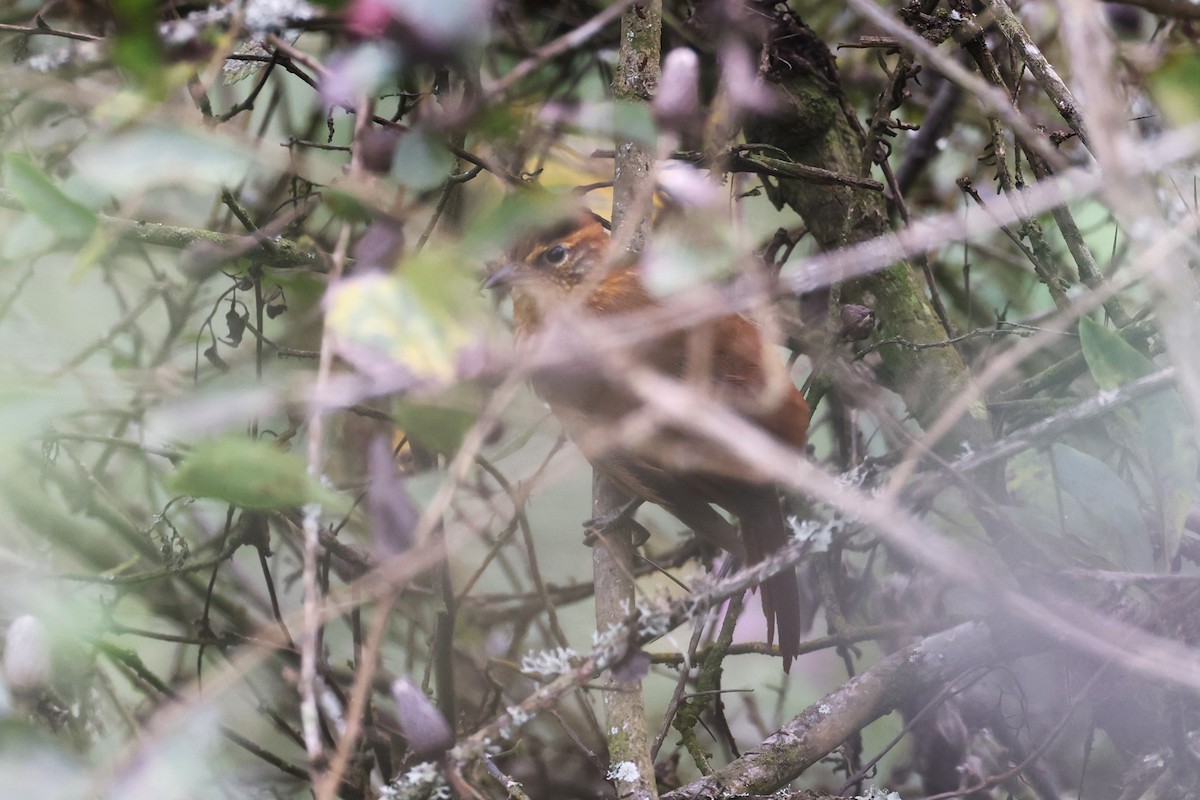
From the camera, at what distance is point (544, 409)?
1.81 meters

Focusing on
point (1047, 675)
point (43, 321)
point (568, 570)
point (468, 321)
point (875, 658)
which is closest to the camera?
point (468, 321)

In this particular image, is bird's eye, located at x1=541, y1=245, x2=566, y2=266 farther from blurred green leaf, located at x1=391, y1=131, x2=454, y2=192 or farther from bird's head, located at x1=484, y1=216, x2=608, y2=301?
blurred green leaf, located at x1=391, y1=131, x2=454, y2=192

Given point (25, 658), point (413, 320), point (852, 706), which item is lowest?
point (852, 706)

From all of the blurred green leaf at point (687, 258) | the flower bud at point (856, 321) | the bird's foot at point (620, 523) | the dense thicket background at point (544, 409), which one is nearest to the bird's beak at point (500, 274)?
the dense thicket background at point (544, 409)

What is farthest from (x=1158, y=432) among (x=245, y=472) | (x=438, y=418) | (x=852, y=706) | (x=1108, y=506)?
(x=245, y=472)

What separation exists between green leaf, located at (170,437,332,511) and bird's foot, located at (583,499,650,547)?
0.91 metres

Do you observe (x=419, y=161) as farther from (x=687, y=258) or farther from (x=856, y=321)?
(x=856, y=321)

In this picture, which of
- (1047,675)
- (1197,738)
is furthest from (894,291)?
(1197,738)

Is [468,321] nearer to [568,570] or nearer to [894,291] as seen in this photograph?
[894,291]

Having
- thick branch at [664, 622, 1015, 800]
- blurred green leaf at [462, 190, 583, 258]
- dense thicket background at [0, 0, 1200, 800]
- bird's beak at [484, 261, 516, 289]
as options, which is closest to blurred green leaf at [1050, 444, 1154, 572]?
dense thicket background at [0, 0, 1200, 800]

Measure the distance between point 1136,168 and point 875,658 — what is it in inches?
64.8

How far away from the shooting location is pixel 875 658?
2.31 meters

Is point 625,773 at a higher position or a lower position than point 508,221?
lower

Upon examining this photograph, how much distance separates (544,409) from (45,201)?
0.99m
